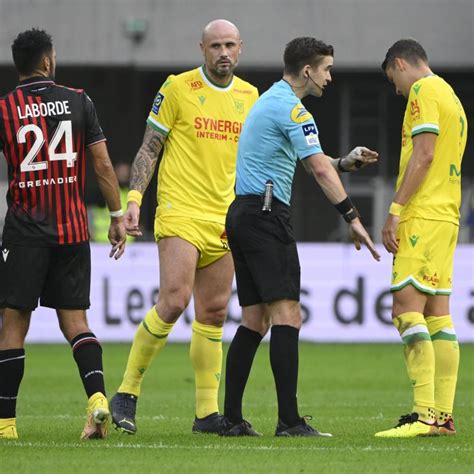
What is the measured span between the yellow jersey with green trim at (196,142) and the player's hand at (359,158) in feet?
2.93

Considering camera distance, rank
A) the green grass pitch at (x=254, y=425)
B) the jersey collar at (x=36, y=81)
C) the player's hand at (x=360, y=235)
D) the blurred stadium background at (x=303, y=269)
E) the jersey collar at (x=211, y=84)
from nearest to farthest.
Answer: the green grass pitch at (x=254, y=425) → the blurred stadium background at (x=303, y=269) → the player's hand at (x=360, y=235) → the jersey collar at (x=36, y=81) → the jersey collar at (x=211, y=84)

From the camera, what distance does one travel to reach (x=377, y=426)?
9.15 m

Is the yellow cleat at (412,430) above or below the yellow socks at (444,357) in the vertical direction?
below

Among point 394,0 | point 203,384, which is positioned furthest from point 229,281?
point 394,0

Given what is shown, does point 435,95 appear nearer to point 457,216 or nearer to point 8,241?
point 457,216

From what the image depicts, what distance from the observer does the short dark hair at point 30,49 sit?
26.8ft

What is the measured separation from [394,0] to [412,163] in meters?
20.3

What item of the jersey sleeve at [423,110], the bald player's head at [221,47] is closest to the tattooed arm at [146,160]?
the bald player's head at [221,47]

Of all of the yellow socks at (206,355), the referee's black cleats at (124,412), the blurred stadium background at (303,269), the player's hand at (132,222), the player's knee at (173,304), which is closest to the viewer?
the blurred stadium background at (303,269)

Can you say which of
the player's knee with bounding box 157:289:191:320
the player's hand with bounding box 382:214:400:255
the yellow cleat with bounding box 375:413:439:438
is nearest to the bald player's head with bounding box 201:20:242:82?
the player's knee with bounding box 157:289:191:320

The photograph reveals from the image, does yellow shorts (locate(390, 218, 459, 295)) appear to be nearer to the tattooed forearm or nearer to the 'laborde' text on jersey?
the tattooed forearm

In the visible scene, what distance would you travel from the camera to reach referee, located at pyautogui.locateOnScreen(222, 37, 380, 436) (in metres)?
8.15

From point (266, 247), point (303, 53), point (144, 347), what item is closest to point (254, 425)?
point (144, 347)

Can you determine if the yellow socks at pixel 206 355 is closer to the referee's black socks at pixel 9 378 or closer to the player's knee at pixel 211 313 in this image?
the player's knee at pixel 211 313
